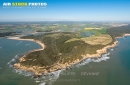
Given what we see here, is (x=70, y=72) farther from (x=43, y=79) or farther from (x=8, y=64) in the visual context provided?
(x=8, y=64)

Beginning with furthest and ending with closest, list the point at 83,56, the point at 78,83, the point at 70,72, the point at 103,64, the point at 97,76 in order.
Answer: the point at 83,56, the point at 103,64, the point at 70,72, the point at 97,76, the point at 78,83

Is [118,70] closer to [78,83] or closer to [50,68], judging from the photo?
[78,83]

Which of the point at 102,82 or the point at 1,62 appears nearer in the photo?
the point at 102,82

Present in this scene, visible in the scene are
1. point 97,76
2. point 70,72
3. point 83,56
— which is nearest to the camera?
point 97,76

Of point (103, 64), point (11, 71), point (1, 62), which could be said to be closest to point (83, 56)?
point (103, 64)

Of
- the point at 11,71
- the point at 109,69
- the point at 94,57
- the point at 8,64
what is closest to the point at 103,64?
the point at 109,69

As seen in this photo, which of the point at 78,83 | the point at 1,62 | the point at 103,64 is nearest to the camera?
the point at 78,83

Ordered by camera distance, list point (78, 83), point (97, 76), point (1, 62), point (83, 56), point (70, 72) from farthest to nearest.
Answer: point (83, 56)
point (1, 62)
point (70, 72)
point (97, 76)
point (78, 83)

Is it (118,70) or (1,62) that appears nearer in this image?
(118,70)
